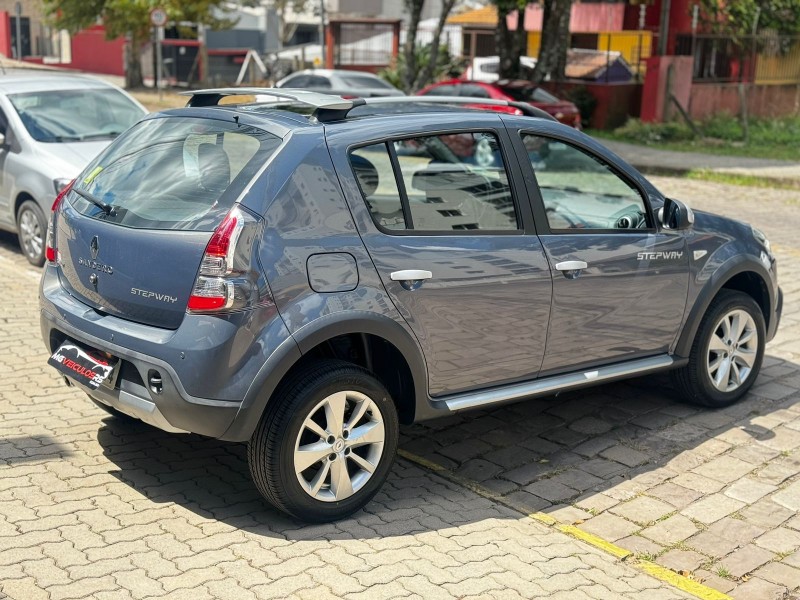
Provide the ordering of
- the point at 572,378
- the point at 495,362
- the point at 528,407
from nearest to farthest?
the point at 495,362 → the point at 572,378 → the point at 528,407

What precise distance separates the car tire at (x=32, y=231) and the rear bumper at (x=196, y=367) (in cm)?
514

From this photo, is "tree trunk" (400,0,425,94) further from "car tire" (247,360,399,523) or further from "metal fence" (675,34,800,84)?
"car tire" (247,360,399,523)

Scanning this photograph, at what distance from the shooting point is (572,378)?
5.49 m

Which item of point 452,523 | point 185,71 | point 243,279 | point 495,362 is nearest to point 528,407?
point 495,362

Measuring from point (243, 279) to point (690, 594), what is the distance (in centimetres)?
218

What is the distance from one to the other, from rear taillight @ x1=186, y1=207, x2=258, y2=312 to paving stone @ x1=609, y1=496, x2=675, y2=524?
205cm

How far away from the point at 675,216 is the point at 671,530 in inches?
70.4

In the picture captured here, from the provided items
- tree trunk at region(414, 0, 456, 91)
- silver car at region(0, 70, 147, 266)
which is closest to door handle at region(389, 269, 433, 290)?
silver car at region(0, 70, 147, 266)

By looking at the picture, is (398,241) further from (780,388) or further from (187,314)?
(780,388)

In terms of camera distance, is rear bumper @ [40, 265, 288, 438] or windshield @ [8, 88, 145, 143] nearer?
rear bumper @ [40, 265, 288, 438]

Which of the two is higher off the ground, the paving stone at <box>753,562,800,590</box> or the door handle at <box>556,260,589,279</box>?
the door handle at <box>556,260,589,279</box>

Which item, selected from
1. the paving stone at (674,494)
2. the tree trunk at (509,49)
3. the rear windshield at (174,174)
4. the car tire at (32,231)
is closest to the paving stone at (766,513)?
the paving stone at (674,494)

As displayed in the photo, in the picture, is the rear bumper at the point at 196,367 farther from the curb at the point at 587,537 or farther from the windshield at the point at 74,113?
the windshield at the point at 74,113

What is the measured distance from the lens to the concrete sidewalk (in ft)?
61.4
